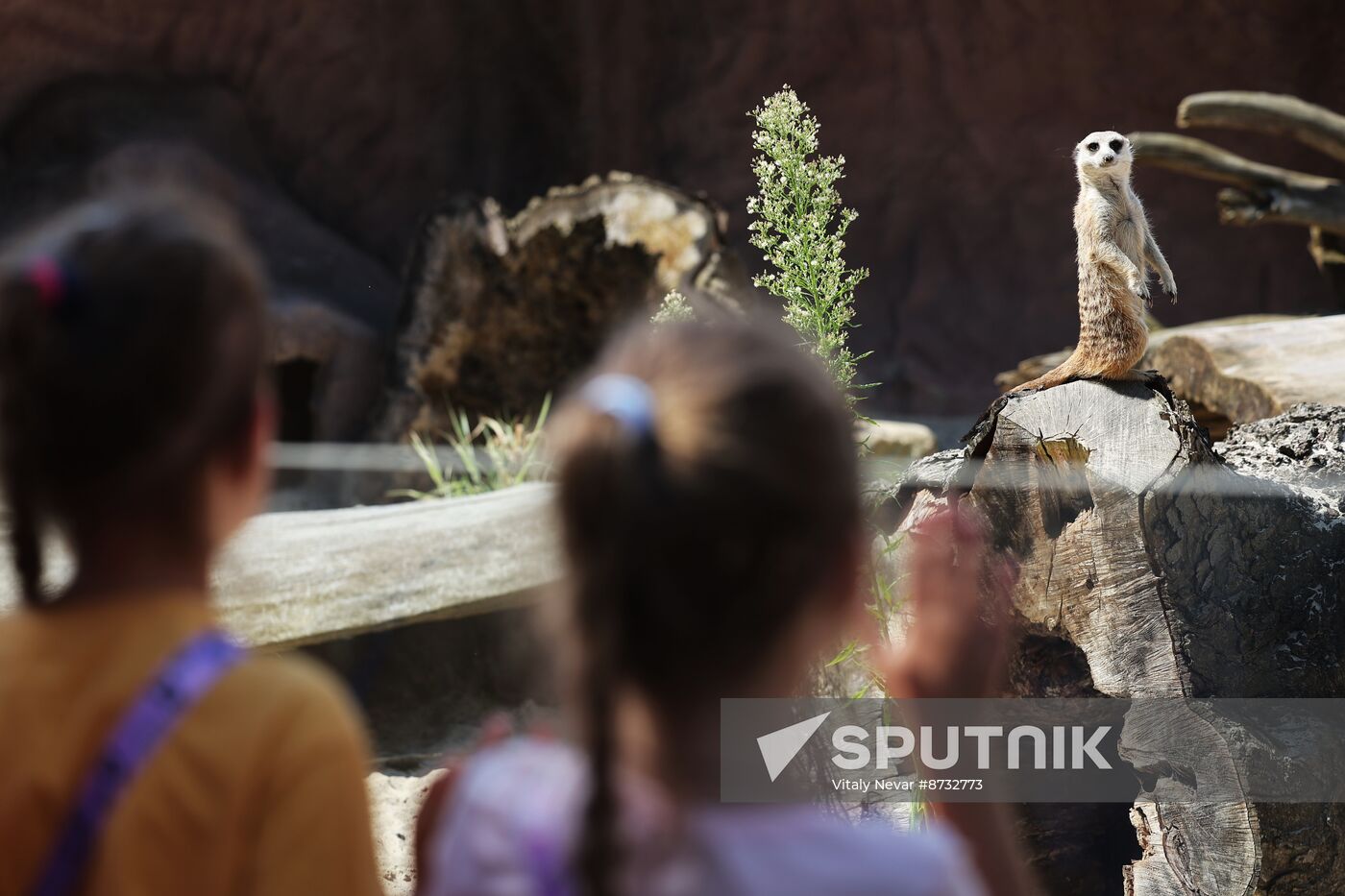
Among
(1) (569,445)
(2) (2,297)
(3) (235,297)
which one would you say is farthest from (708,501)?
(2) (2,297)

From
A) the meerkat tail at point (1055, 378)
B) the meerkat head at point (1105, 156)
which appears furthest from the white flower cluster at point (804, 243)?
the meerkat head at point (1105, 156)

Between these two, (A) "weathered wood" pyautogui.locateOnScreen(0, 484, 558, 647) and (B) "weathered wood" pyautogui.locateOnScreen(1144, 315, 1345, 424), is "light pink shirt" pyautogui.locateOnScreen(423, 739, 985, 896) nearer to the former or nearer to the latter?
(A) "weathered wood" pyautogui.locateOnScreen(0, 484, 558, 647)

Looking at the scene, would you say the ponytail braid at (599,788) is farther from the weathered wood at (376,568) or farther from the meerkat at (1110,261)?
the weathered wood at (376,568)

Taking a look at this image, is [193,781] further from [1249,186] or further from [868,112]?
[868,112]

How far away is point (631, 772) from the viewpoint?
0.73 metres

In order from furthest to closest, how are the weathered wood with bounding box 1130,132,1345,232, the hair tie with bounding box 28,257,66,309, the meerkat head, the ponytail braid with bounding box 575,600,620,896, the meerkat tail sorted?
the weathered wood with bounding box 1130,132,1345,232, the meerkat head, the meerkat tail, the hair tie with bounding box 28,257,66,309, the ponytail braid with bounding box 575,600,620,896

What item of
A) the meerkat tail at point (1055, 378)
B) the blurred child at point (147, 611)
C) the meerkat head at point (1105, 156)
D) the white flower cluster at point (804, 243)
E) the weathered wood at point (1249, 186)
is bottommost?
the blurred child at point (147, 611)

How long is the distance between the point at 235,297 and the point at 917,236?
7209 millimetres

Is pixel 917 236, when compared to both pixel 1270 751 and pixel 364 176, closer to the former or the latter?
pixel 364 176

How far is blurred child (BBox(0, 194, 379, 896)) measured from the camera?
2.52 feet

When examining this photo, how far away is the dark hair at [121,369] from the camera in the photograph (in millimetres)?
801

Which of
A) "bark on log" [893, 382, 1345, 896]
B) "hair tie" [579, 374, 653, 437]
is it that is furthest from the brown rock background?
"hair tie" [579, 374, 653, 437]

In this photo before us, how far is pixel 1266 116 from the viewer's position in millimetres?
4961

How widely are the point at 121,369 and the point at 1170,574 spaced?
179 centimetres
